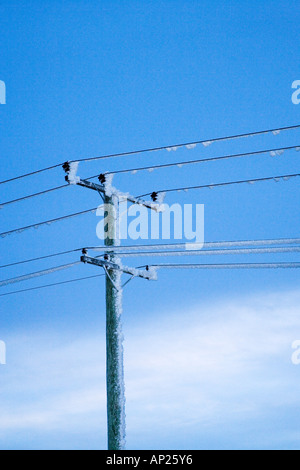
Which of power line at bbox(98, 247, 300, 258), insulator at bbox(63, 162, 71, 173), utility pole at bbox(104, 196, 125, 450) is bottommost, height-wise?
utility pole at bbox(104, 196, 125, 450)

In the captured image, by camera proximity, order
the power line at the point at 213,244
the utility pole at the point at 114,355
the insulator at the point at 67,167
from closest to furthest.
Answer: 1. the power line at the point at 213,244
2. the utility pole at the point at 114,355
3. the insulator at the point at 67,167

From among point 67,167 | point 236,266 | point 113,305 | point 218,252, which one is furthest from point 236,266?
point 67,167

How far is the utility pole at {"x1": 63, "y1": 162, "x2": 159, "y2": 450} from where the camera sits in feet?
46.4

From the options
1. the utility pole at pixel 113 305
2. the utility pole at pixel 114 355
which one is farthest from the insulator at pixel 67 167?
the utility pole at pixel 114 355

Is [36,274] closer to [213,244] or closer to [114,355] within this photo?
[114,355]

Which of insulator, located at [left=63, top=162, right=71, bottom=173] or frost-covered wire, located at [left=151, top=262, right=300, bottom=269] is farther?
insulator, located at [left=63, top=162, right=71, bottom=173]

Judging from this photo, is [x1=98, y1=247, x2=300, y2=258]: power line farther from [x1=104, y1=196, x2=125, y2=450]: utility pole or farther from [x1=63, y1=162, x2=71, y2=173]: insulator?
[x1=63, y1=162, x2=71, y2=173]: insulator

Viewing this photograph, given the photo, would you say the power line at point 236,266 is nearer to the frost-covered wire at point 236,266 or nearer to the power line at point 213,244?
the frost-covered wire at point 236,266

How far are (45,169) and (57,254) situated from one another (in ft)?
6.79

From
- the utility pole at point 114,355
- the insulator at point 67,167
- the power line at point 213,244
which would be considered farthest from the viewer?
the insulator at point 67,167

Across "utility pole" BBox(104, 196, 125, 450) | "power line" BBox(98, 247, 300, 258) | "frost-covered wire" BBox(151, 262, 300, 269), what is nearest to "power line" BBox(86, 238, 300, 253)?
"power line" BBox(98, 247, 300, 258)

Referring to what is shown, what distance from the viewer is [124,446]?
14.0m

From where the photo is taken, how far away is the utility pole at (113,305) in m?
14.1
